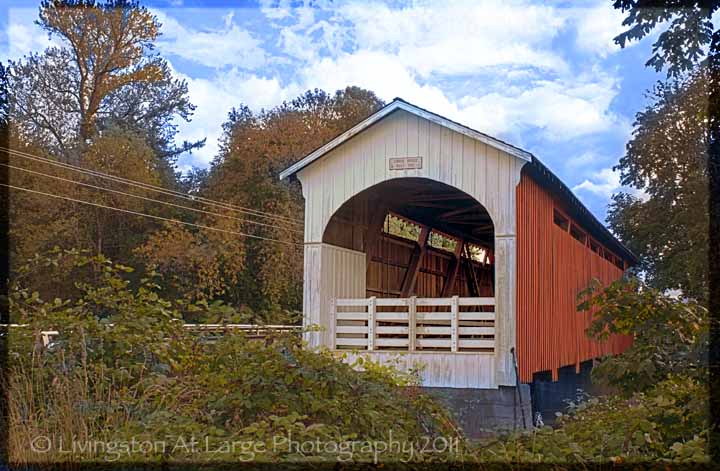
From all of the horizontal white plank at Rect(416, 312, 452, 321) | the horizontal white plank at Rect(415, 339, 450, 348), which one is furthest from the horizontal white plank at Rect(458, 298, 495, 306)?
the horizontal white plank at Rect(415, 339, 450, 348)

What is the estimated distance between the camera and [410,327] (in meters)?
10.8

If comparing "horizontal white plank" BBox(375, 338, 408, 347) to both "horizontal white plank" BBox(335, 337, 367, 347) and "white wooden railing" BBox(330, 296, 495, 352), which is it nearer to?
"white wooden railing" BBox(330, 296, 495, 352)

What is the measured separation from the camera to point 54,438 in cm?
445

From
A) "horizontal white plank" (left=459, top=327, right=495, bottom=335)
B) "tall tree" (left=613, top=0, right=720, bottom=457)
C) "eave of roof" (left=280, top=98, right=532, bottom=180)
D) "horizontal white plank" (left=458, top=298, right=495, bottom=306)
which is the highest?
"eave of roof" (left=280, top=98, right=532, bottom=180)

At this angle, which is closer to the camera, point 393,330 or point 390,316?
point 393,330

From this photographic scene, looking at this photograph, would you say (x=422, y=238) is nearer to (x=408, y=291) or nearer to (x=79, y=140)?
(x=408, y=291)

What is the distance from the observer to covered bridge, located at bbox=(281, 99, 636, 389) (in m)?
10.1

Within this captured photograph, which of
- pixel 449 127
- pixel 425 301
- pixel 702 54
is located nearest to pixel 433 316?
pixel 425 301

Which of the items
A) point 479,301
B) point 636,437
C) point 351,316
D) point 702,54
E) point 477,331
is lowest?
point 636,437

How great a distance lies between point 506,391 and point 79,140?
2030 centimetres

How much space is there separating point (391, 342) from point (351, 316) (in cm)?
69

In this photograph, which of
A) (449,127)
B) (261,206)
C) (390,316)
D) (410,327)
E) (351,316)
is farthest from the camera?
(261,206)

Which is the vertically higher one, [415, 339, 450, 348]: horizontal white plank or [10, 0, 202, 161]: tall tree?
[10, 0, 202, 161]: tall tree

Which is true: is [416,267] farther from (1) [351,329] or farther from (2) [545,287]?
(1) [351,329]
